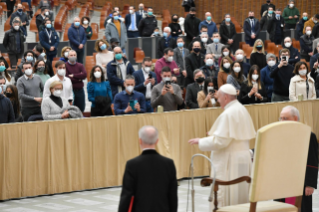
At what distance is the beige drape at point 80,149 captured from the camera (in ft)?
26.9

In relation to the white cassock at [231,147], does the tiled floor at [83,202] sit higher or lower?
lower

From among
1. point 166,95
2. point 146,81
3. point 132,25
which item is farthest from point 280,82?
point 132,25

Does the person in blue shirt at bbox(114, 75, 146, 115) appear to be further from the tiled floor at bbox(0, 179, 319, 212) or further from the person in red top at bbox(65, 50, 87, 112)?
the person in red top at bbox(65, 50, 87, 112)

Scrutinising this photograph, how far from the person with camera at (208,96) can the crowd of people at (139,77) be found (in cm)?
2

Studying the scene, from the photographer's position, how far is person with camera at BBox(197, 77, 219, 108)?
10250 millimetres

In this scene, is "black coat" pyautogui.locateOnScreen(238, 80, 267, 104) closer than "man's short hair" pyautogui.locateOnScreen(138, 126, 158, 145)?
No

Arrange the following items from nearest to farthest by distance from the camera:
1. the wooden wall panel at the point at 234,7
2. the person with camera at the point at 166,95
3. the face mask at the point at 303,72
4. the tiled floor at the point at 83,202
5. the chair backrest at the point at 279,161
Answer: the chair backrest at the point at 279,161 < the tiled floor at the point at 83,202 < the person with camera at the point at 166,95 < the face mask at the point at 303,72 < the wooden wall panel at the point at 234,7

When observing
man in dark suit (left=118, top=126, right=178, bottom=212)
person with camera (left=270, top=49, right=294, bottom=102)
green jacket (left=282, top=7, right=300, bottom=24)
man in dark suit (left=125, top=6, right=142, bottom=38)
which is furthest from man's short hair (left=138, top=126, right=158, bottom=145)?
green jacket (left=282, top=7, right=300, bottom=24)

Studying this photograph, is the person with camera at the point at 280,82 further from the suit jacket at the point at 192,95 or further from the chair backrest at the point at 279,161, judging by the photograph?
the chair backrest at the point at 279,161

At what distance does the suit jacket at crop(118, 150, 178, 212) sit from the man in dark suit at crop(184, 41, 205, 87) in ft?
25.0

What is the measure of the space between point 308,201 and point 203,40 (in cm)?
790

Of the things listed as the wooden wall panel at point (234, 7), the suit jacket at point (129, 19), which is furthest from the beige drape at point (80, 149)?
Result: the wooden wall panel at point (234, 7)

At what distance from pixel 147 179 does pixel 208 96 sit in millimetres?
5434

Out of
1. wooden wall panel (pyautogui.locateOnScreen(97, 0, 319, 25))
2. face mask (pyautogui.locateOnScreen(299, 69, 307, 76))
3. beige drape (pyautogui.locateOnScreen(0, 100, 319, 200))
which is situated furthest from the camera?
wooden wall panel (pyautogui.locateOnScreen(97, 0, 319, 25))
